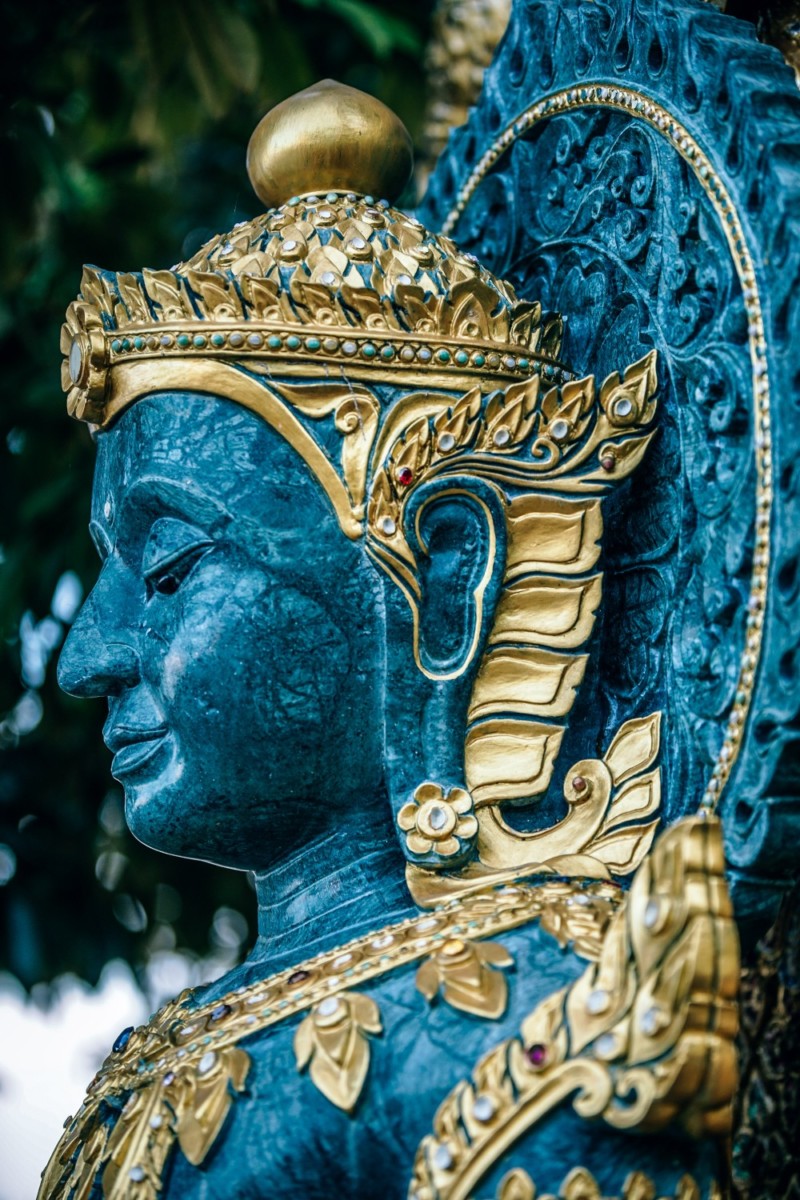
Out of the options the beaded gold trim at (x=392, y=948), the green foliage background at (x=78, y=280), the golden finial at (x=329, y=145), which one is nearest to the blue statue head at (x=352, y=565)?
the beaded gold trim at (x=392, y=948)

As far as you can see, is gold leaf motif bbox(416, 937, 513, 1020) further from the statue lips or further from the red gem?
the statue lips

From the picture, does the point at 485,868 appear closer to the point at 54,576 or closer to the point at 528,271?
the point at 528,271

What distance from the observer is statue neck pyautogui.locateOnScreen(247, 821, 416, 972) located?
2232 mm

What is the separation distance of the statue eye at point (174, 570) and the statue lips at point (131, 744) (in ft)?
0.63

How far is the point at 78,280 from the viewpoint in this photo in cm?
446

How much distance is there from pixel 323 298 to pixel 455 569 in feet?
1.34

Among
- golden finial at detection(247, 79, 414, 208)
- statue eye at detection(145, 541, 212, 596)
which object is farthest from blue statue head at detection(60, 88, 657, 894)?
golden finial at detection(247, 79, 414, 208)

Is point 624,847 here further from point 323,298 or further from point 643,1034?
point 323,298

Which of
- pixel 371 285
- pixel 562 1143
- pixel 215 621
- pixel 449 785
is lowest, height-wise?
pixel 562 1143

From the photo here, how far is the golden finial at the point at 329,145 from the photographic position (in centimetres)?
252

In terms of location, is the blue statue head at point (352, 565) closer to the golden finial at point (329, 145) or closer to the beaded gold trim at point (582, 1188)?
the golden finial at point (329, 145)

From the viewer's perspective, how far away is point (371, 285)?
2324 millimetres

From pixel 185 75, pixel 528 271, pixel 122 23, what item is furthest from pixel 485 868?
pixel 122 23

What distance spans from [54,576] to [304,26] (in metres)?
1.75
